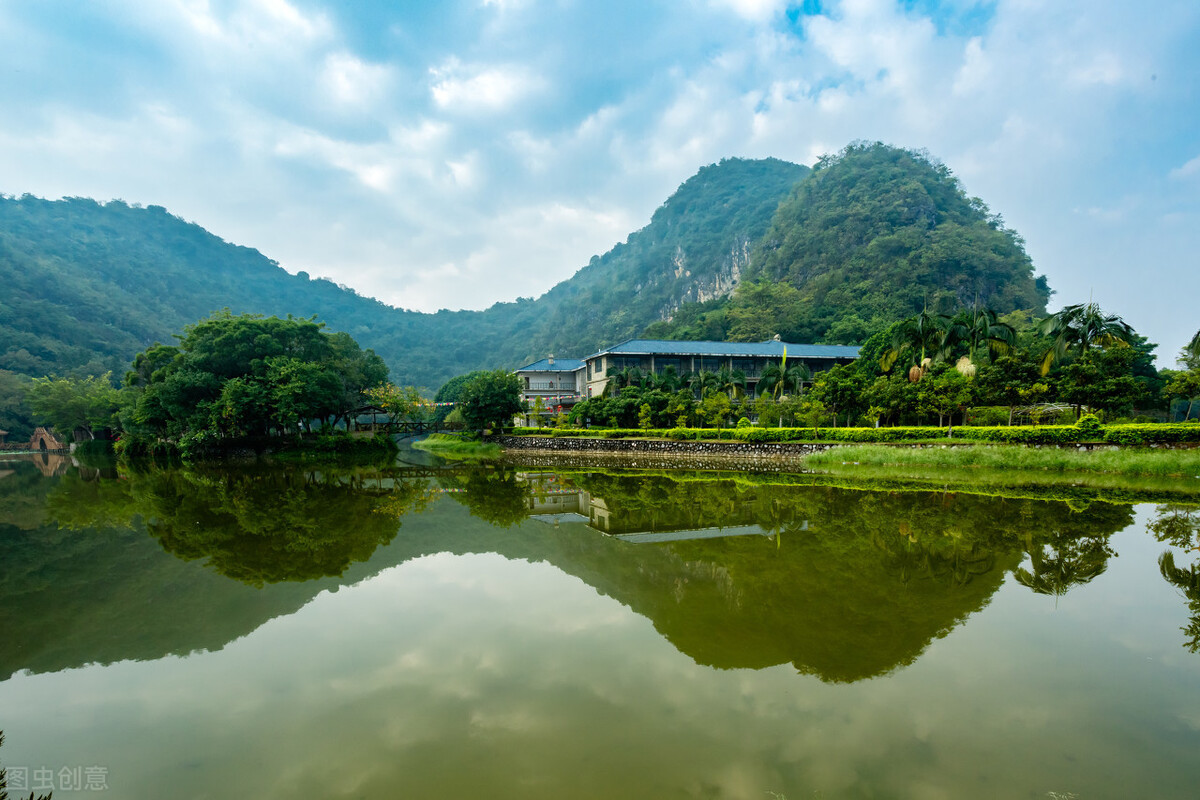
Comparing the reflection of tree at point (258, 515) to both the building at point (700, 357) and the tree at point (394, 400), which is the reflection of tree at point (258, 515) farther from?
the building at point (700, 357)

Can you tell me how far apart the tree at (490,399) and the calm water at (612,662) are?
25142 mm

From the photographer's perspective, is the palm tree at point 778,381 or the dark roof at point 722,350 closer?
the palm tree at point 778,381

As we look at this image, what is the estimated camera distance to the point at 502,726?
391cm

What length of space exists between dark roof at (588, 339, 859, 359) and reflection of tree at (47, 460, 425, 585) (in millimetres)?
28155

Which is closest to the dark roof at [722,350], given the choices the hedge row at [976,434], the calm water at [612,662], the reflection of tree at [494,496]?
the hedge row at [976,434]

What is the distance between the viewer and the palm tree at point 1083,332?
927 inches

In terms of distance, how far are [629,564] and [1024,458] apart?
18.9m

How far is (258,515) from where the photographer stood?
12984 mm

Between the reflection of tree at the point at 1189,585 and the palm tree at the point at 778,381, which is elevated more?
the palm tree at the point at 778,381

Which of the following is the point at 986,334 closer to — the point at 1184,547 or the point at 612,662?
the point at 1184,547

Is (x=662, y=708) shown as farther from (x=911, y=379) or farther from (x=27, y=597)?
(x=911, y=379)

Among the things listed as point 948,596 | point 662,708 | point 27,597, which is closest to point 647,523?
point 948,596

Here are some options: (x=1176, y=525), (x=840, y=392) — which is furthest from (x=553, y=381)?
(x=1176, y=525)

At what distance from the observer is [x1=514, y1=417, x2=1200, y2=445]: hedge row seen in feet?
59.6
